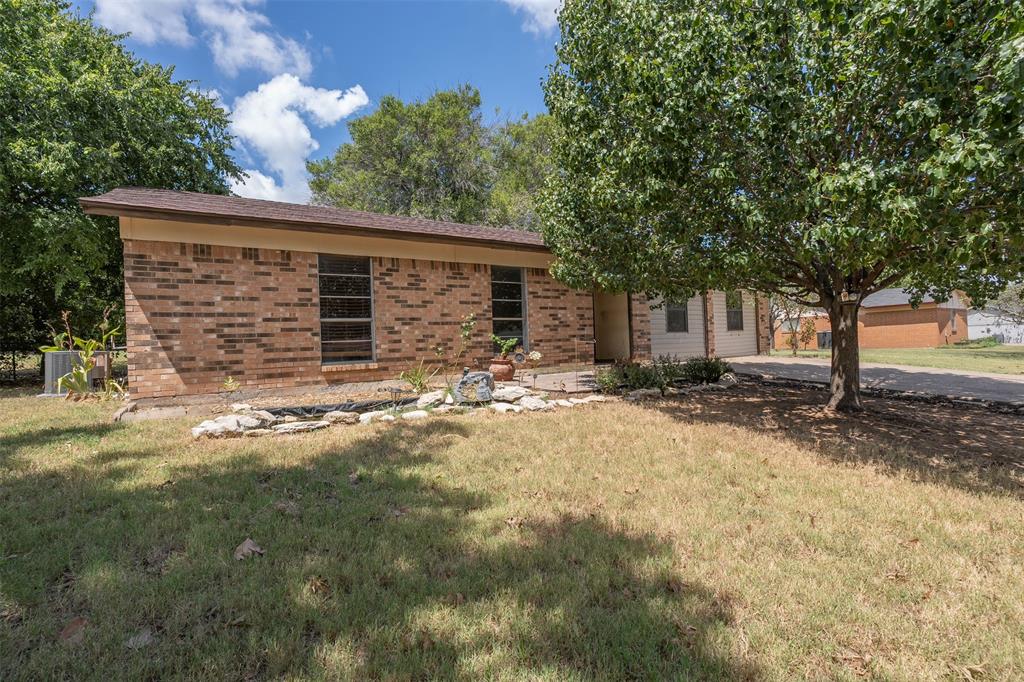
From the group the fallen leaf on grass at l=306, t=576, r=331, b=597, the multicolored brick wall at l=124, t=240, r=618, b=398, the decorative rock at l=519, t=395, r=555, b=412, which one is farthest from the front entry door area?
the fallen leaf on grass at l=306, t=576, r=331, b=597

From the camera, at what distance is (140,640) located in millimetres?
2125

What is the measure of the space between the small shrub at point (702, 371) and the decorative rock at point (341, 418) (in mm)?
6403

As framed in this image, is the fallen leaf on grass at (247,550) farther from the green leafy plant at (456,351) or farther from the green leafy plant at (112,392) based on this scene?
the green leafy plant at (112,392)

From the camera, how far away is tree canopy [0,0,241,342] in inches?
427

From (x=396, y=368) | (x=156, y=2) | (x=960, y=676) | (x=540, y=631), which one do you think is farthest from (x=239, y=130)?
(x=960, y=676)

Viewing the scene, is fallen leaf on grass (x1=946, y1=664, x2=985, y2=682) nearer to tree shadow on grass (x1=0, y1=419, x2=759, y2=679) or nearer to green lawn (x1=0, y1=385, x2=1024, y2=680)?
green lawn (x1=0, y1=385, x2=1024, y2=680)

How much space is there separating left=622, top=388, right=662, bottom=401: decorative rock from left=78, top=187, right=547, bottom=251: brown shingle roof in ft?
13.8

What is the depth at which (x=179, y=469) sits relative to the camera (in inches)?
174

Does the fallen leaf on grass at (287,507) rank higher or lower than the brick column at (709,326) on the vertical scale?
lower

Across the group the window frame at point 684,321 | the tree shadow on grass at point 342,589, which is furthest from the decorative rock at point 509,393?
the window frame at point 684,321

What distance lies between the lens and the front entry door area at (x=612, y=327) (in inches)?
531

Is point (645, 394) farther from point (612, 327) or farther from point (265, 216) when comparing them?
point (265, 216)

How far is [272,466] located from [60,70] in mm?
14963

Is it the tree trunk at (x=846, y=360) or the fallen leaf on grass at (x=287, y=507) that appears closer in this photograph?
the fallen leaf on grass at (x=287, y=507)
